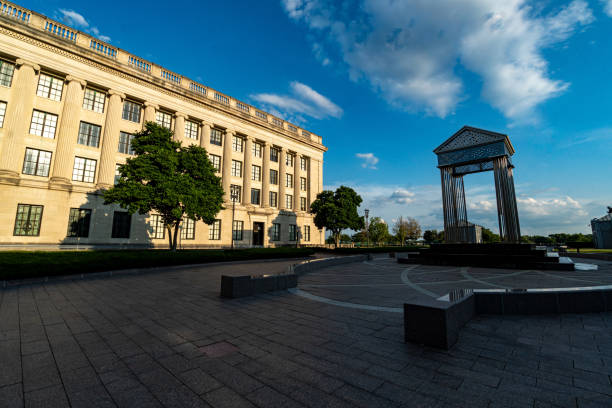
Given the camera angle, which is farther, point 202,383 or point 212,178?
point 212,178

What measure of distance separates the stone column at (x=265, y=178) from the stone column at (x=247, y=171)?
2.45 m

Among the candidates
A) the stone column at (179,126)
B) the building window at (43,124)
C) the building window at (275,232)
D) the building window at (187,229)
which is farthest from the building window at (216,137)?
the building window at (43,124)

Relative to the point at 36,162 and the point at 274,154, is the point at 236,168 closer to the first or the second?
the point at 274,154

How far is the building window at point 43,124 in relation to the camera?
23797 mm

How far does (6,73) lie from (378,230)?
3128 inches

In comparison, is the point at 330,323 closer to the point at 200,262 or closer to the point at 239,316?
the point at 239,316

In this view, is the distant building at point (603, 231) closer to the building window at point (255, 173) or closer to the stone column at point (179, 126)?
the building window at point (255, 173)

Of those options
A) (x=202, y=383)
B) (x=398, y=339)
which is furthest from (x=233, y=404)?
(x=398, y=339)

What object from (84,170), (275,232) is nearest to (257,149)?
(275,232)

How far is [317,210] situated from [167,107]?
25190mm

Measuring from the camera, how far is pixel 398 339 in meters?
4.68

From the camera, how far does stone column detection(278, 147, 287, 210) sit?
41906mm

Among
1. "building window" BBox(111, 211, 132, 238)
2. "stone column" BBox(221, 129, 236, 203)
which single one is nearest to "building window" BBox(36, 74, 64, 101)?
"building window" BBox(111, 211, 132, 238)

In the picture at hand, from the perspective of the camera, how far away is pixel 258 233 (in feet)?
127
